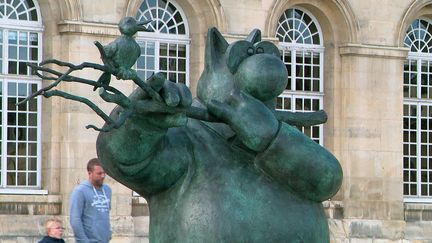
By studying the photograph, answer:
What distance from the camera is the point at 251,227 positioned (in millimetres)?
6121

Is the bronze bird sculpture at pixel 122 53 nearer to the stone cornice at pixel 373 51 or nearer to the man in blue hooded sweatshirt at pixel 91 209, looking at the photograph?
the man in blue hooded sweatshirt at pixel 91 209

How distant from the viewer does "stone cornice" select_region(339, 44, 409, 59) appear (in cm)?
2725

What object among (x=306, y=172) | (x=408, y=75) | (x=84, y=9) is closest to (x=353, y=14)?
(x=408, y=75)

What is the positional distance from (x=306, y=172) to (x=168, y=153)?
1.65 ft

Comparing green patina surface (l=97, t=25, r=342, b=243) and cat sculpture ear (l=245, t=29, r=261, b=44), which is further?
cat sculpture ear (l=245, t=29, r=261, b=44)

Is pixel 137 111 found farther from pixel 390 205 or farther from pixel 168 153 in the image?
pixel 390 205

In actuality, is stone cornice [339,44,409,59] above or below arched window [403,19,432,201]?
above

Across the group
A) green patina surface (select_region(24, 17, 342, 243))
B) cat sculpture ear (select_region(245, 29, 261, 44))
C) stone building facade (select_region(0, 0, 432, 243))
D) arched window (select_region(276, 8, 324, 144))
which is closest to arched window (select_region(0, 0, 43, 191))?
stone building facade (select_region(0, 0, 432, 243))

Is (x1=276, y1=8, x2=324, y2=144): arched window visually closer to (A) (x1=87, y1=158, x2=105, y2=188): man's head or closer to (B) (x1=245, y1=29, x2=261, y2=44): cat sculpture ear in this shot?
(A) (x1=87, y1=158, x2=105, y2=188): man's head

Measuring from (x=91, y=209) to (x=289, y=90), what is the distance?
14.5m

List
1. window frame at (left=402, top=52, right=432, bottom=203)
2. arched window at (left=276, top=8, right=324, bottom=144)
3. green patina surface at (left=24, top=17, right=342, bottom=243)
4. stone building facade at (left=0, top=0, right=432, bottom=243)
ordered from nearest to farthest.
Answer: green patina surface at (left=24, top=17, right=342, bottom=243) < stone building facade at (left=0, top=0, right=432, bottom=243) < arched window at (left=276, top=8, right=324, bottom=144) < window frame at (left=402, top=52, right=432, bottom=203)

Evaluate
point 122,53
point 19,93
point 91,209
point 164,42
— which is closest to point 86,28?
point 19,93

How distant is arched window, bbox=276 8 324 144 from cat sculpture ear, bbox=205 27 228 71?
20.2 meters

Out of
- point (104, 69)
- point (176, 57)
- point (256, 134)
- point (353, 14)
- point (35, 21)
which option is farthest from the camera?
point (353, 14)
